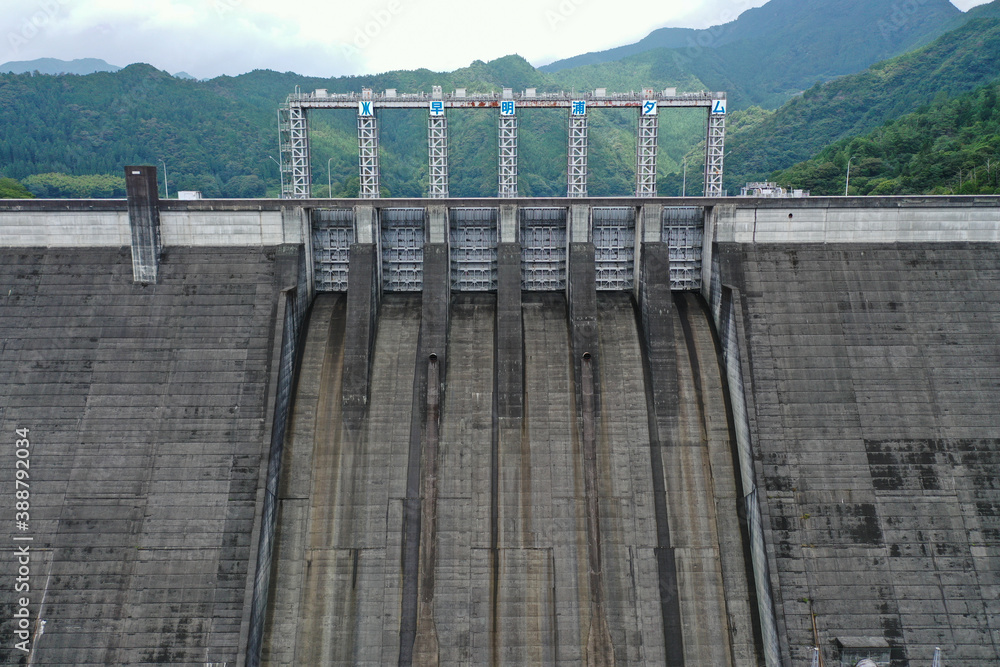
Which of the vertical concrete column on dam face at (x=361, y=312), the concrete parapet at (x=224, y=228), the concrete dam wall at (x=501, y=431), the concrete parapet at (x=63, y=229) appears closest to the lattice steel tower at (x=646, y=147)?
the concrete dam wall at (x=501, y=431)

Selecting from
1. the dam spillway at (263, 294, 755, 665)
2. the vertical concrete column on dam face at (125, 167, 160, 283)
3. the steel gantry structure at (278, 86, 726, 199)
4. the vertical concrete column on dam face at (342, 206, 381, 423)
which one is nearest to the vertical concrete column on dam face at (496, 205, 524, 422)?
the dam spillway at (263, 294, 755, 665)

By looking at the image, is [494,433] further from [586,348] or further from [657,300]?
[657,300]

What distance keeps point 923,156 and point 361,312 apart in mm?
57941

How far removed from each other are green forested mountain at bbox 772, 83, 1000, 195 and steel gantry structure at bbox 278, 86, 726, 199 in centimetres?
2460

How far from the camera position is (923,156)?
61.7 metres

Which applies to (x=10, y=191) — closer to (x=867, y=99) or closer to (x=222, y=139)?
(x=222, y=139)

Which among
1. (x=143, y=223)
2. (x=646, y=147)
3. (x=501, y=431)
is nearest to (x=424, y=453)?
(x=501, y=431)

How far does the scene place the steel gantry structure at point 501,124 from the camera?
119 feet

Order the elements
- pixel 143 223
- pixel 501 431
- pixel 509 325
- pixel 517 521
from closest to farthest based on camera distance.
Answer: pixel 517 521, pixel 501 431, pixel 509 325, pixel 143 223

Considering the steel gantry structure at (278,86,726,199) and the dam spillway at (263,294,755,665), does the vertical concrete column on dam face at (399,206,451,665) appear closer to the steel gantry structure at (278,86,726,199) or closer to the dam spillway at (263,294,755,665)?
the dam spillway at (263,294,755,665)

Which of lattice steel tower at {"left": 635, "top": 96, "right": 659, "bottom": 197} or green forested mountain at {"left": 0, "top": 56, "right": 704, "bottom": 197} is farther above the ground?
green forested mountain at {"left": 0, "top": 56, "right": 704, "bottom": 197}

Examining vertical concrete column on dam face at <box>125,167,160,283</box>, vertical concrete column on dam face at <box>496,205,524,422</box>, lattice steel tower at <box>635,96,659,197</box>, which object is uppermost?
lattice steel tower at <box>635,96,659,197</box>

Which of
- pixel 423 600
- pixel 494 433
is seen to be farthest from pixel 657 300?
pixel 423 600

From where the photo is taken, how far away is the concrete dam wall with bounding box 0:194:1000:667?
73.2ft
